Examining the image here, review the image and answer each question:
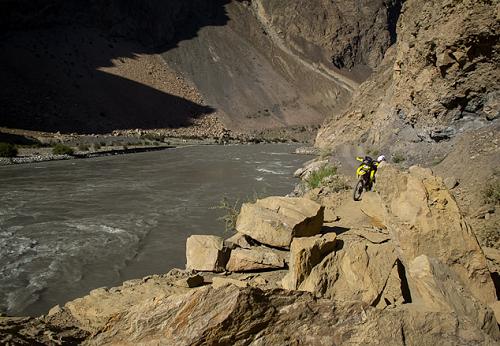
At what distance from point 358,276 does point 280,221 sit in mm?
1976

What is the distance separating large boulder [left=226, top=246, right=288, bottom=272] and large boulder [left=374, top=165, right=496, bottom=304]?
1576mm

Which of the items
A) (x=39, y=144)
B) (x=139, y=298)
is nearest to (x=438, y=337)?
(x=139, y=298)

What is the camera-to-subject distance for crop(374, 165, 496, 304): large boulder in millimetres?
3336

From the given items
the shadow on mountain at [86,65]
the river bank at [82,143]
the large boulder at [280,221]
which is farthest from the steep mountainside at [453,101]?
the shadow on mountain at [86,65]

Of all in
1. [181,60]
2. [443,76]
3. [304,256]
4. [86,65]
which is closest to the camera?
[304,256]

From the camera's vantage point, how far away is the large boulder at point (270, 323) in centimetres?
212

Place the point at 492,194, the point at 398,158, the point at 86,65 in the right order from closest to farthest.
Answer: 1. the point at 492,194
2. the point at 398,158
3. the point at 86,65

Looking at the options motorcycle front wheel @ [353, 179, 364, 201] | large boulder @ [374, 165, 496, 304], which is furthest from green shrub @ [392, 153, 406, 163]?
large boulder @ [374, 165, 496, 304]

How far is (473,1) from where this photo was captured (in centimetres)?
1317

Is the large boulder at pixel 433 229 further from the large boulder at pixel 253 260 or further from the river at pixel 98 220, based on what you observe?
the river at pixel 98 220

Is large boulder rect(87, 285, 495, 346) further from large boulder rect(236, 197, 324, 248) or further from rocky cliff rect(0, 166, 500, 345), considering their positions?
large boulder rect(236, 197, 324, 248)

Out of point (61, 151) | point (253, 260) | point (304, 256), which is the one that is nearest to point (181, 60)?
point (61, 151)

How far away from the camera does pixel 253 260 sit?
506 centimetres

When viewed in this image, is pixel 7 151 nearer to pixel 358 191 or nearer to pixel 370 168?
pixel 358 191
